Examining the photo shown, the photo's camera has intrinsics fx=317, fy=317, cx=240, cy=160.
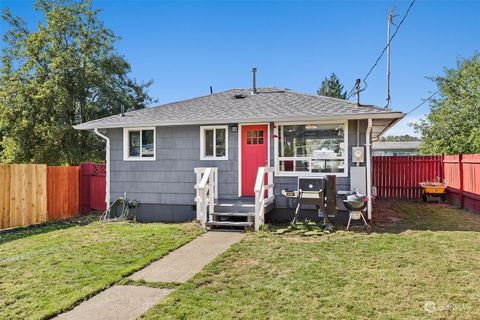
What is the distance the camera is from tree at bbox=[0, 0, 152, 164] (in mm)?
18531

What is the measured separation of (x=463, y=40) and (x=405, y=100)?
650cm

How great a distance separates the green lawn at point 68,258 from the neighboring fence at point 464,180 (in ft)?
26.7

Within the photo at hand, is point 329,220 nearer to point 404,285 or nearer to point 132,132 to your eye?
point 404,285

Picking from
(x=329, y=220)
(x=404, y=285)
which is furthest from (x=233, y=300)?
(x=329, y=220)

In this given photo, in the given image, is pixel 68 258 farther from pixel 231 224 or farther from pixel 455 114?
pixel 455 114

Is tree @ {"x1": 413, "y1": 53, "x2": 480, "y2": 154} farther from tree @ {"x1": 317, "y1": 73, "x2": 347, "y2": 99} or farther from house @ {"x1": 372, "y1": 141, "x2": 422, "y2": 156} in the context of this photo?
tree @ {"x1": 317, "y1": 73, "x2": 347, "y2": 99}

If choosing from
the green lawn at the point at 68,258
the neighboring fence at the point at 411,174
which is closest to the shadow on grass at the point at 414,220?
the neighboring fence at the point at 411,174

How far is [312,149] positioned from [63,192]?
7.69 m

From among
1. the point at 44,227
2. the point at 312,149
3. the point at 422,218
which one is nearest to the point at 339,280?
the point at 312,149

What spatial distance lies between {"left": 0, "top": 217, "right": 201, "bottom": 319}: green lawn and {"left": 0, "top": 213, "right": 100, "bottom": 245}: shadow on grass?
0.8 inches

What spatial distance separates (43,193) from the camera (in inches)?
356

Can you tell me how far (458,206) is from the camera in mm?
10445

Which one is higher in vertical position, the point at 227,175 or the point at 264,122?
the point at 264,122

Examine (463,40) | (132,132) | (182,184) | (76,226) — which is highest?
(463,40)
